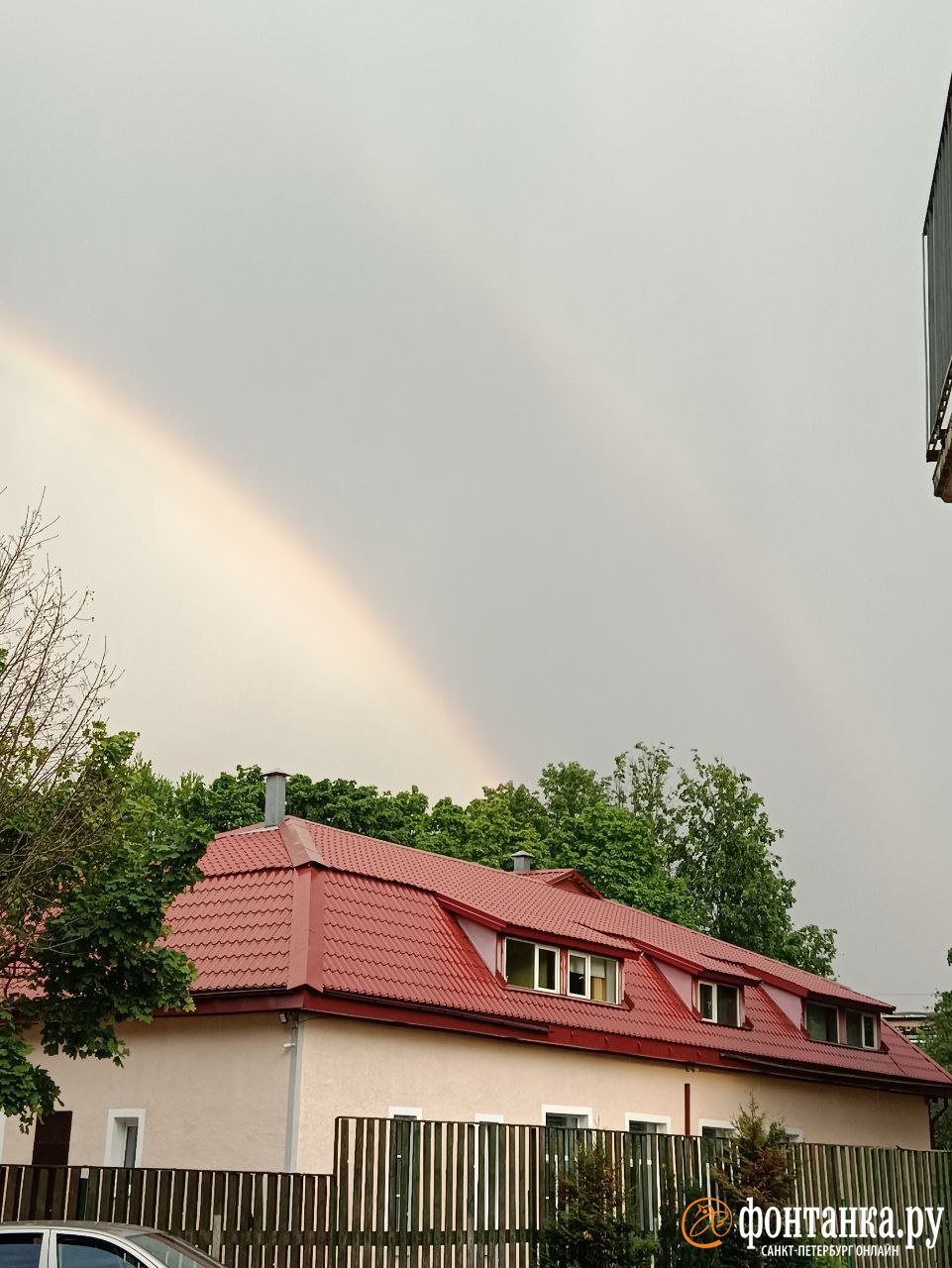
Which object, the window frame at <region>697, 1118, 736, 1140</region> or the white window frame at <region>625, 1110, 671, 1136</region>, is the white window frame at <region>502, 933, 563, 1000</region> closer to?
the white window frame at <region>625, 1110, 671, 1136</region>

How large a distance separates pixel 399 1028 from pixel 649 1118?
7070 mm

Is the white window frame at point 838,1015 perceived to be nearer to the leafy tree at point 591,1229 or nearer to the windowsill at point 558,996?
the windowsill at point 558,996

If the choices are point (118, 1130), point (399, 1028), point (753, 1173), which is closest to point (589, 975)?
point (399, 1028)

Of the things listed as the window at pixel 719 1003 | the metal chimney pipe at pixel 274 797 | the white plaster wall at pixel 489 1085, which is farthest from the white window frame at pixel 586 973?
the metal chimney pipe at pixel 274 797

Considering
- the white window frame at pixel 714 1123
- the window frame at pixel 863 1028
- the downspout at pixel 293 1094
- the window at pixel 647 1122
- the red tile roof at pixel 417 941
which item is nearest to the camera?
the downspout at pixel 293 1094

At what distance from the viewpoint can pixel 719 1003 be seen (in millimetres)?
31531

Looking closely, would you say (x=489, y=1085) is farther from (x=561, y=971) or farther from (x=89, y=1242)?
(x=89, y=1242)

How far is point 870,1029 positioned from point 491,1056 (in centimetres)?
1779

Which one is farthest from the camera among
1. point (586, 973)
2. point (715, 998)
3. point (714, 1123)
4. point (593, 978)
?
point (715, 998)

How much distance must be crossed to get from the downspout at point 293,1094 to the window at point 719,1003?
1274 cm

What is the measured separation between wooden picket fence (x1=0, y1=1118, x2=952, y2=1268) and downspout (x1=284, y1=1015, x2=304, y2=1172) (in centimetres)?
546

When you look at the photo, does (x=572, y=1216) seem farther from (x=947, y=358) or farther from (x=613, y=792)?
(x=613, y=792)

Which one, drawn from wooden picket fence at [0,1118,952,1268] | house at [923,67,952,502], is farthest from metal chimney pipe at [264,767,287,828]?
house at [923,67,952,502]

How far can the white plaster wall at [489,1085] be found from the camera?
20.3 metres
